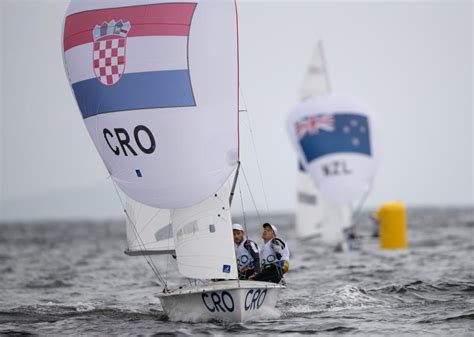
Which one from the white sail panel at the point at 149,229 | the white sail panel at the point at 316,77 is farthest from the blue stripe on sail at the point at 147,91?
the white sail panel at the point at 316,77

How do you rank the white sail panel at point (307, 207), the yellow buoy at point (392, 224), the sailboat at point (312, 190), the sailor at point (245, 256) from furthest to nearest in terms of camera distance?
the white sail panel at point (307, 207)
the sailboat at point (312, 190)
the yellow buoy at point (392, 224)
the sailor at point (245, 256)

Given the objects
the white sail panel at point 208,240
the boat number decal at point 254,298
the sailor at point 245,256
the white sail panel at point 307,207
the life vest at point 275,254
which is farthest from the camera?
the white sail panel at point 307,207

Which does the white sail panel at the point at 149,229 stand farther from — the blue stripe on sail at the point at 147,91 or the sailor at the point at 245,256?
the blue stripe on sail at the point at 147,91

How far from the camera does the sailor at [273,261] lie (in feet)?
50.1

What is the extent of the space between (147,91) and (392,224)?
19455mm

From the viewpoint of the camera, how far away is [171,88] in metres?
14.3

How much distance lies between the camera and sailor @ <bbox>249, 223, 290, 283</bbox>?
1526 cm

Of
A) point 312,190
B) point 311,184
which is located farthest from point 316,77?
point 312,190

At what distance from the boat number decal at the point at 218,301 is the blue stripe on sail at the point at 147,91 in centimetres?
287

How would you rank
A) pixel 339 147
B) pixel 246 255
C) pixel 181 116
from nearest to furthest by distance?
pixel 181 116 → pixel 246 255 → pixel 339 147

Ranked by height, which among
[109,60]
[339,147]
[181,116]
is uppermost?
[109,60]

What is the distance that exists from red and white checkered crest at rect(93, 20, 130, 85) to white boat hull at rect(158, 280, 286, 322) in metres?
3.46

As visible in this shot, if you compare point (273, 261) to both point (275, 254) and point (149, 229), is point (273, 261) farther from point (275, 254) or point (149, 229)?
point (149, 229)

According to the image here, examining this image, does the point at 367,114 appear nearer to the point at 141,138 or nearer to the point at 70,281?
the point at 70,281
